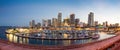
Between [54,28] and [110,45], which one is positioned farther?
[54,28]

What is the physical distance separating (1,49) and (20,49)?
21cm

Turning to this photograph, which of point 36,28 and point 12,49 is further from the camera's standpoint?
point 36,28

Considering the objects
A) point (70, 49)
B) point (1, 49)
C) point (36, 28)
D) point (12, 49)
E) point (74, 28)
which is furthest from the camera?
point (36, 28)

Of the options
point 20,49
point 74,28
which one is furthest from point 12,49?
point 74,28

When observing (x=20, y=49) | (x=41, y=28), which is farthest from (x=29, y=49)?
(x=41, y=28)

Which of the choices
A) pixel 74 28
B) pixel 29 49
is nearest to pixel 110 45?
pixel 29 49

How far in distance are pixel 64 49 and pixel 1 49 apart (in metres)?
0.61

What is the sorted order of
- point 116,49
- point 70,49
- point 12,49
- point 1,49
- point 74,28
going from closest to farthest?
point 116,49 < point 1,49 < point 12,49 < point 70,49 < point 74,28

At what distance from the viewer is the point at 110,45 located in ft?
5.43

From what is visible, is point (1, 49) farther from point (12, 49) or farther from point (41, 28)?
point (41, 28)

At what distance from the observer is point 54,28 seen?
3939 inches

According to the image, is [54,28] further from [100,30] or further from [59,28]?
[100,30]

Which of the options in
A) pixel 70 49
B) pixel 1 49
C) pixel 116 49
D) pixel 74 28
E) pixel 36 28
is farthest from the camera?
pixel 36 28

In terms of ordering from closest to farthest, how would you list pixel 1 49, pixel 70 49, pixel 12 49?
pixel 1 49 → pixel 12 49 → pixel 70 49
